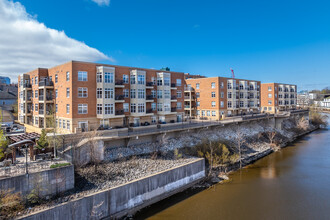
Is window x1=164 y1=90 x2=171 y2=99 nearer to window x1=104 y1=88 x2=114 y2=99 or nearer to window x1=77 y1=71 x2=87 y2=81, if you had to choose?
window x1=104 y1=88 x2=114 y2=99

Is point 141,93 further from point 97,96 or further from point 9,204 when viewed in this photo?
point 9,204

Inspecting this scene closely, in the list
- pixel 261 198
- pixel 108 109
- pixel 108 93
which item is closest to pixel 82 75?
pixel 108 93

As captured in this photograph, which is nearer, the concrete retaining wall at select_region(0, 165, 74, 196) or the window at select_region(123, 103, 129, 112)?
the concrete retaining wall at select_region(0, 165, 74, 196)

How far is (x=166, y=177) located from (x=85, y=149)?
8203 millimetres

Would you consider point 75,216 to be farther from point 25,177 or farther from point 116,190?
point 25,177

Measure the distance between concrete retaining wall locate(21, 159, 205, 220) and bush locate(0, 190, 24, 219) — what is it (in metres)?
1.52

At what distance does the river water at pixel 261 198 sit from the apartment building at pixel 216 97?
19.4 metres

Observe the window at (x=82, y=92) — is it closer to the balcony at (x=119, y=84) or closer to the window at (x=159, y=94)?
the balcony at (x=119, y=84)

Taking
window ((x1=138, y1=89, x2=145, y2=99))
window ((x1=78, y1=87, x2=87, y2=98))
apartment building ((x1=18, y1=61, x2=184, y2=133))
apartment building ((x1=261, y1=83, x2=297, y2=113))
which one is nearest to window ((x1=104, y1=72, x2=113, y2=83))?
apartment building ((x1=18, y1=61, x2=184, y2=133))

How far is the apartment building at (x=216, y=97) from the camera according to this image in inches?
1761

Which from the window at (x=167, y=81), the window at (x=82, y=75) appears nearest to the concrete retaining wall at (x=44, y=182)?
the window at (x=82, y=75)

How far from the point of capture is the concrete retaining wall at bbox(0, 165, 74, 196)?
13.0m

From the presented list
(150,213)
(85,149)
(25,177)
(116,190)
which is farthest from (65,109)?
(150,213)

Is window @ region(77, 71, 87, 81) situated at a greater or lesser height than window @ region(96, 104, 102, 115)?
greater
